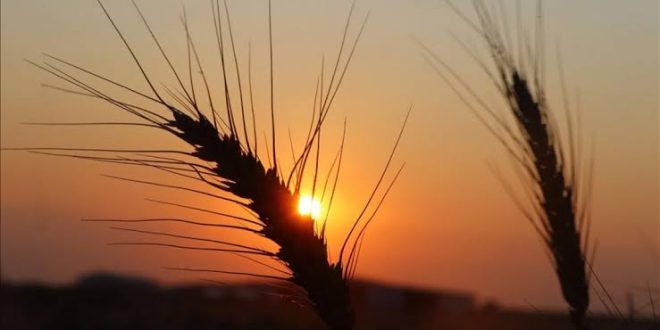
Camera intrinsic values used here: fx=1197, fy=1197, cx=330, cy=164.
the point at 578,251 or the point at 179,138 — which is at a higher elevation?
the point at 179,138

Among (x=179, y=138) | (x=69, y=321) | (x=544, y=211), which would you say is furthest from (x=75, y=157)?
(x=69, y=321)

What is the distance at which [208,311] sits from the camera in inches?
726

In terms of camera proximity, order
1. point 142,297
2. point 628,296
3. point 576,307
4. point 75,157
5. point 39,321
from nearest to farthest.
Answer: point 75,157, point 576,307, point 628,296, point 39,321, point 142,297

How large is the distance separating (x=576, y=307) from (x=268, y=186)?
1.06m

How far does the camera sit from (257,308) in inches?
798

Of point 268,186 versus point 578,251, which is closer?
point 268,186

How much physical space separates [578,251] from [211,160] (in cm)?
120

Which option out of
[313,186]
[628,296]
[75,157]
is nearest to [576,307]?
[628,296]

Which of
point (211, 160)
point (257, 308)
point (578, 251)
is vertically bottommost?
point (257, 308)

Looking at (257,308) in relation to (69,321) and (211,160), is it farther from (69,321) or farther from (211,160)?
(211,160)

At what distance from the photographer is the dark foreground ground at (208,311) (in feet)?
53.9

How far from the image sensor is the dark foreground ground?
53.9 feet

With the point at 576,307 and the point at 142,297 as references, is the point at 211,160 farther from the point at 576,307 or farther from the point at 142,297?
the point at 142,297

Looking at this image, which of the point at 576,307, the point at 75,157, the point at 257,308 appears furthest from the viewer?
the point at 257,308
